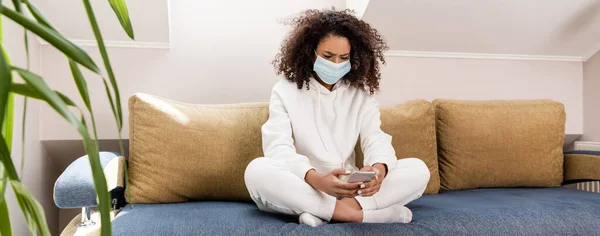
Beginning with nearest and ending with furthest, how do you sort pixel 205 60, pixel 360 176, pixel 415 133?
pixel 360 176
pixel 415 133
pixel 205 60

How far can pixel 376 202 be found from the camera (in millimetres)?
1341

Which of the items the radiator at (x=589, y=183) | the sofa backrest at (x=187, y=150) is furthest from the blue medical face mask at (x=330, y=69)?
the radiator at (x=589, y=183)

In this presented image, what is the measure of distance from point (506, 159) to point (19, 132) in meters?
1.86

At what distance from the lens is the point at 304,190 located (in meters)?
1.28

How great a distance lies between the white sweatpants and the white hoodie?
4.0 inches

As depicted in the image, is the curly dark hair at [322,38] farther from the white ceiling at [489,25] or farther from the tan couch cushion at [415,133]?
the white ceiling at [489,25]

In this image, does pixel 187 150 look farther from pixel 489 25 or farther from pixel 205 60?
pixel 489 25

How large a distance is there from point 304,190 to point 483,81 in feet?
4.80

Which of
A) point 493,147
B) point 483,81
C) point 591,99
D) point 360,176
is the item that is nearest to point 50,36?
point 360,176

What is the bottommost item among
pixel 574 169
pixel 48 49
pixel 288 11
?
pixel 574 169

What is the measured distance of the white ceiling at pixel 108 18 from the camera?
5.91ft

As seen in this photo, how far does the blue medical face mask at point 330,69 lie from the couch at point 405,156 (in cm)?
31

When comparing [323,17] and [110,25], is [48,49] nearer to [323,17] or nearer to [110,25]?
[110,25]

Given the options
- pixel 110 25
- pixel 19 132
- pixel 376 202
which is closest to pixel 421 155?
pixel 376 202
